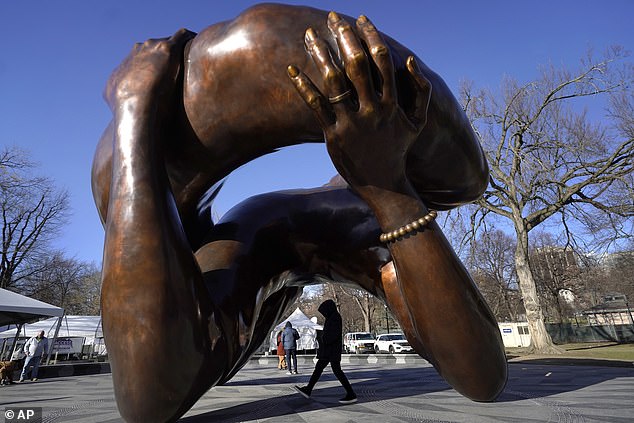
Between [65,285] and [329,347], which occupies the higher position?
[65,285]

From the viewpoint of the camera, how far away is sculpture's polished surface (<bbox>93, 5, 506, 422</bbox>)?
1238mm

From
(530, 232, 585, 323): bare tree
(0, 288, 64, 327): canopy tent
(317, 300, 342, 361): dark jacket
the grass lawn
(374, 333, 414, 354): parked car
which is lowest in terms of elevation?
the grass lawn

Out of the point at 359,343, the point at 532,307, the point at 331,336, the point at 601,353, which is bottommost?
the point at 601,353

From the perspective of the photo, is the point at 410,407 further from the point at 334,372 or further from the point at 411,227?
the point at 411,227

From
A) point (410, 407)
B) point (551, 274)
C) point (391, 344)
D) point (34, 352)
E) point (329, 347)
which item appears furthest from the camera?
point (551, 274)

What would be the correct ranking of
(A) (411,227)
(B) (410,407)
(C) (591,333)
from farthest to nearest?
(C) (591,333), (B) (410,407), (A) (411,227)

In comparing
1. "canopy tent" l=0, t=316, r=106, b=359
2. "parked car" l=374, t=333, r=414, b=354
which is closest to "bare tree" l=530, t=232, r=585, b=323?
"parked car" l=374, t=333, r=414, b=354

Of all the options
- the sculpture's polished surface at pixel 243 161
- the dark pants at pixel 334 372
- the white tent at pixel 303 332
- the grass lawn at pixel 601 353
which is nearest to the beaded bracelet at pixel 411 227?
the sculpture's polished surface at pixel 243 161

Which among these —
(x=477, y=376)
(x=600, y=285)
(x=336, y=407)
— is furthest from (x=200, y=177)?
(x=600, y=285)

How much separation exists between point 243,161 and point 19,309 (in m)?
12.0

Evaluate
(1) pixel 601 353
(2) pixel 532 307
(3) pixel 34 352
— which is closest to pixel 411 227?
(3) pixel 34 352

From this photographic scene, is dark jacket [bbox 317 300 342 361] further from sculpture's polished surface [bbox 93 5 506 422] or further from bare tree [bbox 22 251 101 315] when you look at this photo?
bare tree [bbox 22 251 101 315]

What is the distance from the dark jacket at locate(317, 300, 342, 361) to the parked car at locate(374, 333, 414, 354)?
2052 centimetres

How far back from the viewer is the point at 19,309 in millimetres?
10727
